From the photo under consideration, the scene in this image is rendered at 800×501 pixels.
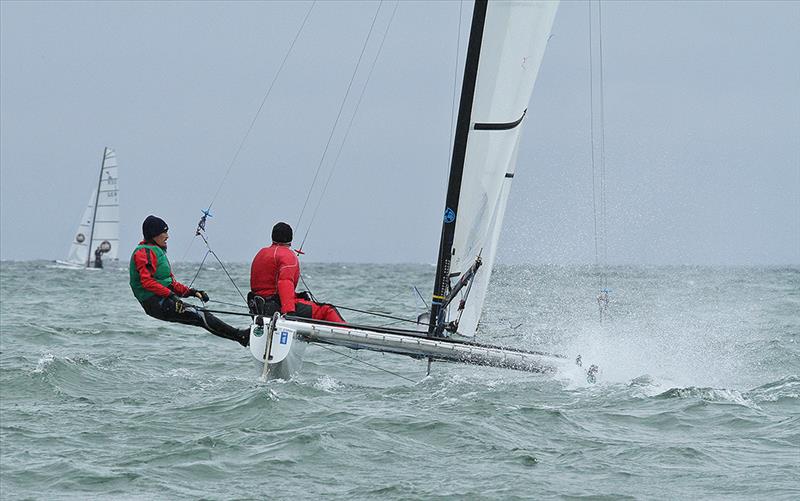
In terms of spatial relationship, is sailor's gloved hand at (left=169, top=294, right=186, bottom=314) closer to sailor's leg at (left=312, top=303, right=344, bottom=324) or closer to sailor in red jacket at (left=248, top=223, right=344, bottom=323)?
sailor in red jacket at (left=248, top=223, right=344, bottom=323)

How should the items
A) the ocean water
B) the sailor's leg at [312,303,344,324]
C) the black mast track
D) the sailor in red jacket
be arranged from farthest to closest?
the sailor's leg at [312,303,344,324] → the sailor in red jacket → the black mast track → the ocean water

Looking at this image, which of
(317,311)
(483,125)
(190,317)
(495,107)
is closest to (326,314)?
(317,311)

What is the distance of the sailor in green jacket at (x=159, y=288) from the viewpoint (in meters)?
7.99

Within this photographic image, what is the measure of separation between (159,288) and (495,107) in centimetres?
293

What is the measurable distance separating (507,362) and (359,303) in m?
14.5

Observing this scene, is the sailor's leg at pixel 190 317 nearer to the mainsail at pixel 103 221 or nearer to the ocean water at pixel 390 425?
the ocean water at pixel 390 425

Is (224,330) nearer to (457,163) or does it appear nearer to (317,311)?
(317,311)

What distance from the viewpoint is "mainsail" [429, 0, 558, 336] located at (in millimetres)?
8148

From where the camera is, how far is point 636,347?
38.7 feet

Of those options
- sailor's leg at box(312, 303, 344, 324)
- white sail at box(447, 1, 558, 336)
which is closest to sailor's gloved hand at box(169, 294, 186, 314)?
sailor's leg at box(312, 303, 344, 324)

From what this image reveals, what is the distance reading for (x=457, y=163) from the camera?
8.30 metres

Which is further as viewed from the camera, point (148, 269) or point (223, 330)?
point (223, 330)

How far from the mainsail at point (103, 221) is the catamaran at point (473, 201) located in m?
34.4

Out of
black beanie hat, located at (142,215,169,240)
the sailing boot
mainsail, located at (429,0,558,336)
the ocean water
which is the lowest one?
the ocean water
